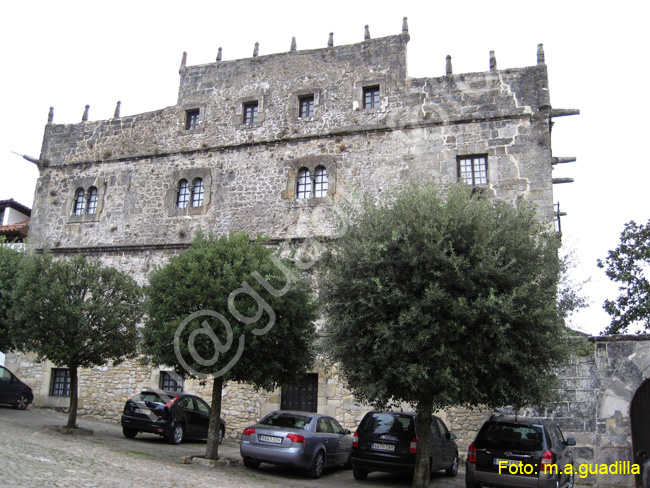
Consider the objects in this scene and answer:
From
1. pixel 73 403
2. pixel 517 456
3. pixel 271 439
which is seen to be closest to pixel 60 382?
pixel 73 403

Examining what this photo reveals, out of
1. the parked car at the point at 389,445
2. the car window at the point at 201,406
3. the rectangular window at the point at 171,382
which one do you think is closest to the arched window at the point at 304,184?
the rectangular window at the point at 171,382

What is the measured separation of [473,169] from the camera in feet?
58.0

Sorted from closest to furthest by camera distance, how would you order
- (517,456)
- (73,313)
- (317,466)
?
(517,456)
(317,466)
(73,313)

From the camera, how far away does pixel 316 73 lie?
19.9m

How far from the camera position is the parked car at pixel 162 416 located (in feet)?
46.8

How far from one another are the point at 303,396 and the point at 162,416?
440 cm

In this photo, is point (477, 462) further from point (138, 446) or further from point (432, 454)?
point (138, 446)

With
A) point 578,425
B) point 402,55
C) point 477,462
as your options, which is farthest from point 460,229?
point 402,55

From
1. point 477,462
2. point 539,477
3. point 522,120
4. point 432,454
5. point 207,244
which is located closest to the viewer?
point 539,477

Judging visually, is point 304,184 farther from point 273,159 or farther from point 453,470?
point 453,470

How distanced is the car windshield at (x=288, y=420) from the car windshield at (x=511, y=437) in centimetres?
367

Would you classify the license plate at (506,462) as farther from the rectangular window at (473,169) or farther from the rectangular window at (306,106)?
the rectangular window at (306,106)

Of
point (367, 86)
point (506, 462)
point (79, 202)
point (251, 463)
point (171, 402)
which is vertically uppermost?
point (367, 86)

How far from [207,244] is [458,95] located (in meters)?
10.0
